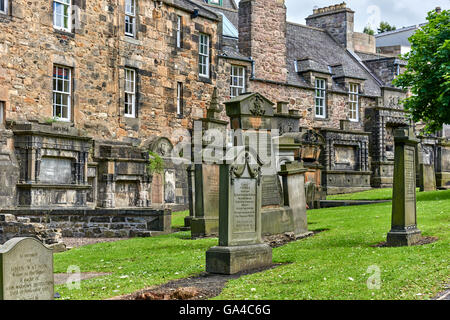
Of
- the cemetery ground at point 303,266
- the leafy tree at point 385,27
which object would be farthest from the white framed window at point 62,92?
the leafy tree at point 385,27

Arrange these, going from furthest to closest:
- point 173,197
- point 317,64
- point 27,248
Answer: point 317,64 → point 173,197 → point 27,248

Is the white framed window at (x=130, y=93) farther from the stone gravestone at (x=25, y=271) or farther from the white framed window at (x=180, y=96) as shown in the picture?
the stone gravestone at (x=25, y=271)

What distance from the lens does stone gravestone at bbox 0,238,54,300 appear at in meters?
7.33

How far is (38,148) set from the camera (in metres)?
22.4

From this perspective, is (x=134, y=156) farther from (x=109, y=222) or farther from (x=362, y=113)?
(x=362, y=113)

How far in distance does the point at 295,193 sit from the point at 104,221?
634 centimetres

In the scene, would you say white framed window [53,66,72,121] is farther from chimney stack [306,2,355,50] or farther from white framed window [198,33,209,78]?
chimney stack [306,2,355,50]

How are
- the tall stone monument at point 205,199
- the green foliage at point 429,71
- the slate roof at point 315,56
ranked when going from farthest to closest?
the slate roof at point 315,56 → the green foliage at point 429,71 → the tall stone monument at point 205,199

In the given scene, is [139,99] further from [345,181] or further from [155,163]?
[345,181]

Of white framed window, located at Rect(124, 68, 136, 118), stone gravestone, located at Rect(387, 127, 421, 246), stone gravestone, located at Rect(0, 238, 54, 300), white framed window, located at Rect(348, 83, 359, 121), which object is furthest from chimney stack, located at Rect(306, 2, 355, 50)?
stone gravestone, located at Rect(0, 238, 54, 300)

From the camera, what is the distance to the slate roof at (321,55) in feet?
133

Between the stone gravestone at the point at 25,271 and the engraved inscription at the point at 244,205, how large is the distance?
3987 mm

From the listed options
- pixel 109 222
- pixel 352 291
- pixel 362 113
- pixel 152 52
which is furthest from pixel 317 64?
pixel 352 291

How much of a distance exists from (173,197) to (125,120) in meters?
4.14
